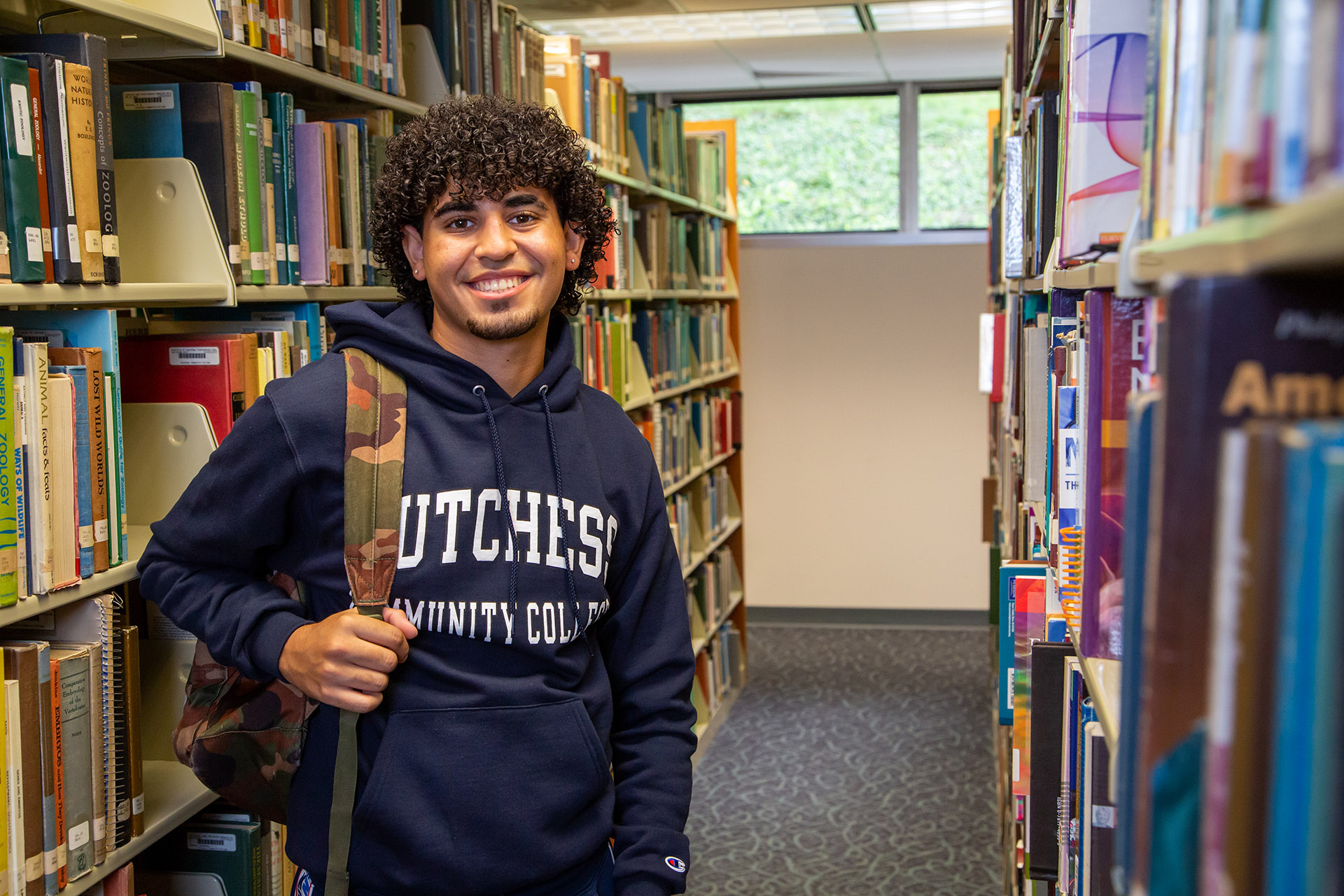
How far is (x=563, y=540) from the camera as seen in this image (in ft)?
4.42

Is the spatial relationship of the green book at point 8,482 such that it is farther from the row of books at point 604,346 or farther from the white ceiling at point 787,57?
the white ceiling at point 787,57

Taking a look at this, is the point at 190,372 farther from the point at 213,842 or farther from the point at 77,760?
the point at 213,842

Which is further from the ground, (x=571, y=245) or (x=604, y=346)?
(x=571, y=245)

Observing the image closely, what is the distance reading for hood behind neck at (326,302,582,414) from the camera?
Result: 4.42 ft

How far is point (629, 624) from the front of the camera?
144 centimetres

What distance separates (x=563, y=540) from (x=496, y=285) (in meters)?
0.32

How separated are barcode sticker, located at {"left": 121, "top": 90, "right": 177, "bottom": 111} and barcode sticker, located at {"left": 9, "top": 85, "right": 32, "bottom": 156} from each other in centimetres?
38

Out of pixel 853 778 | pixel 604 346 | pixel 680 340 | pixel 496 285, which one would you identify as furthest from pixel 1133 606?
pixel 680 340

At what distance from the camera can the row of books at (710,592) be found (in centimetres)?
412

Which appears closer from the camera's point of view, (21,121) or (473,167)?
(21,121)

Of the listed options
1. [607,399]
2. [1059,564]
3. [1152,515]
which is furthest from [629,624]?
[1152,515]

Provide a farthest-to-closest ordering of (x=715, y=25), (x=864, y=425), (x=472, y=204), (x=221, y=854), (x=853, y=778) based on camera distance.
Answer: (x=864, y=425)
(x=715, y=25)
(x=853, y=778)
(x=221, y=854)
(x=472, y=204)

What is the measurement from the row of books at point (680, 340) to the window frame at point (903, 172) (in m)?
1.03

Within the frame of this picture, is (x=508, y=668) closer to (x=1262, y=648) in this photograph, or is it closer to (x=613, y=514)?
(x=613, y=514)
